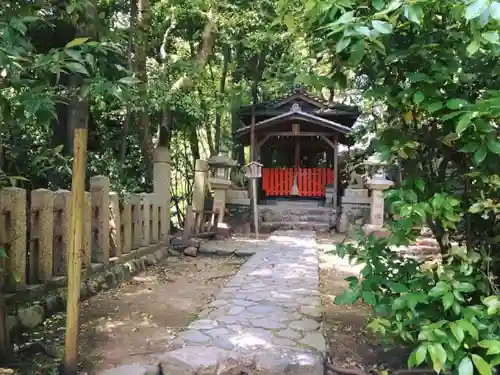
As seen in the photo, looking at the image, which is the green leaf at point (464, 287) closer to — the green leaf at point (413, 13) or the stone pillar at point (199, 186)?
the green leaf at point (413, 13)

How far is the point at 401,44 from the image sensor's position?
2629mm

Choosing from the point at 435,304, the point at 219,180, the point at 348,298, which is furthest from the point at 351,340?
the point at 219,180

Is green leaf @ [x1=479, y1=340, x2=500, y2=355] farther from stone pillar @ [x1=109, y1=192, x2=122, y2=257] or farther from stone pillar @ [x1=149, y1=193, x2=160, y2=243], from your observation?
stone pillar @ [x1=149, y1=193, x2=160, y2=243]

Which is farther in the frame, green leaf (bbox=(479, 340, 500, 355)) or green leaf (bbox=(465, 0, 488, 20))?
green leaf (bbox=(479, 340, 500, 355))

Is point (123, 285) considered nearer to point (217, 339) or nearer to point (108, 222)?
point (108, 222)

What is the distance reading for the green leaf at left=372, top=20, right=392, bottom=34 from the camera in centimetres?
203

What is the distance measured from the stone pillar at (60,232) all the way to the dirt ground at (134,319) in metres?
0.57

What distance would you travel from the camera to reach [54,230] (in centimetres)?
486

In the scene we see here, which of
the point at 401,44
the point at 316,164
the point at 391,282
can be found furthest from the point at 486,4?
the point at 316,164

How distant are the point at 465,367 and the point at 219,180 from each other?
10.4 meters

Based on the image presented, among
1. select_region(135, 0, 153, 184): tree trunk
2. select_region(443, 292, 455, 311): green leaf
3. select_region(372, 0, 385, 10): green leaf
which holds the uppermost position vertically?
select_region(135, 0, 153, 184): tree trunk

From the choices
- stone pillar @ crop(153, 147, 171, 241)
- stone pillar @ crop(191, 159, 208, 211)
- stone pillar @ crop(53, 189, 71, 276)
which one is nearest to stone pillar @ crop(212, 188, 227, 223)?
stone pillar @ crop(191, 159, 208, 211)

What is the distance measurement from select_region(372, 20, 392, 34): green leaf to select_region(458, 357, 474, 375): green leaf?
5.45 ft

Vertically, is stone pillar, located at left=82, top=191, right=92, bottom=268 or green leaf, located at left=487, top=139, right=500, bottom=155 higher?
green leaf, located at left=487, top=139, right=500, bottom=155
